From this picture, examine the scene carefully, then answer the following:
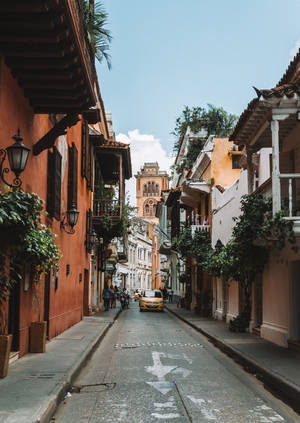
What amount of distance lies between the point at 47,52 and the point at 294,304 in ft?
28.6

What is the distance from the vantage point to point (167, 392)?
8352 millimetres

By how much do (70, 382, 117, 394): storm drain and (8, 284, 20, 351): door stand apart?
240cm

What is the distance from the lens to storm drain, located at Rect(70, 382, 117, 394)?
339 inches

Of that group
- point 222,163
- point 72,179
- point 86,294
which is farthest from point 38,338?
point 222,163

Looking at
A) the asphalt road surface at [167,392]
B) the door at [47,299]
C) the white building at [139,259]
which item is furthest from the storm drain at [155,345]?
the white building at [139,259]

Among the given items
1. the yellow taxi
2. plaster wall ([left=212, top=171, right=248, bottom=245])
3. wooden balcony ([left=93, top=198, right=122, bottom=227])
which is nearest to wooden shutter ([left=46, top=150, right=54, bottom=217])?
plaster wall ([left=212, top=171, right=248, bottom=245])

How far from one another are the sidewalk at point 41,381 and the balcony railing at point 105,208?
12.6 metres

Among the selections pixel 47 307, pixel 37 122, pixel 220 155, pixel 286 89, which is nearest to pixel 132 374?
pixel 47 307

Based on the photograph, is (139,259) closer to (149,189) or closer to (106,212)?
(149,189)

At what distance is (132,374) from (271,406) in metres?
3.13

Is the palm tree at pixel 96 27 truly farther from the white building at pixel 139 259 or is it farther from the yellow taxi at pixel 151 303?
the white building at pixel 139 259

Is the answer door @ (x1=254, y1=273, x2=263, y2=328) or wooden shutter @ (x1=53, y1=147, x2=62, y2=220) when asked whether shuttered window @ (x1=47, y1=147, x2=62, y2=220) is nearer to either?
wooden shutter @ (x1=53, y1=147, x2=62, y2=220)

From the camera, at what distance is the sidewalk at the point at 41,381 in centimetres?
648

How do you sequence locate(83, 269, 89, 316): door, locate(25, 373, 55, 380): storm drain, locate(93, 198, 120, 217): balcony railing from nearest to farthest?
locate(25, 373, 55, 380): storm drain
locate(83, 269, 89, 316): door
locate(93, 198, 120, 217): balcony railing
